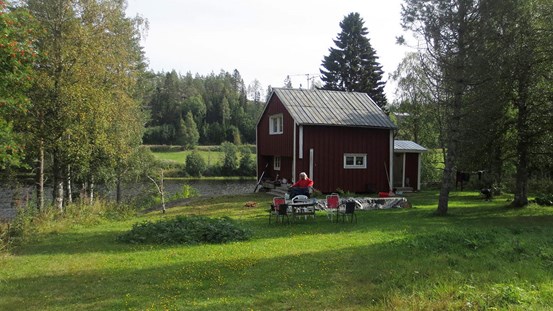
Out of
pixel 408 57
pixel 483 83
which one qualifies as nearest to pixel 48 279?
pixel 483 83

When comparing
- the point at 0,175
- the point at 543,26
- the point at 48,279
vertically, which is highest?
the point at 543,26

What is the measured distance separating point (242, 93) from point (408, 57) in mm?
67206

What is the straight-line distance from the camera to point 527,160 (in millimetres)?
16578

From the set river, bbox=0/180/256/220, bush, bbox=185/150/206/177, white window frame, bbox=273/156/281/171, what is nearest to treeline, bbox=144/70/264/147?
bush, bbox=185/150/206/177

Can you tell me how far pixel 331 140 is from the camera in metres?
22.7

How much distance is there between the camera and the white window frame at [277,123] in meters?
24.4

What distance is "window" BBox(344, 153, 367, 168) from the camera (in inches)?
917

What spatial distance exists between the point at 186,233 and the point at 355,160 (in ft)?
47.9

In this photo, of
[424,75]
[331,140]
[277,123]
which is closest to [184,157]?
[277,123]

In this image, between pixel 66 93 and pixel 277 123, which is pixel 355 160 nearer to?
pixel 277 123

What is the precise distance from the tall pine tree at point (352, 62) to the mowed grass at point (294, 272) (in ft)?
113

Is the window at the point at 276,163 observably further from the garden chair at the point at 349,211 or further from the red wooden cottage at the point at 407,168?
the garden chair at the point at 349,211

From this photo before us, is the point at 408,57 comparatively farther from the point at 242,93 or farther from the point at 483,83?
the point at 242,93

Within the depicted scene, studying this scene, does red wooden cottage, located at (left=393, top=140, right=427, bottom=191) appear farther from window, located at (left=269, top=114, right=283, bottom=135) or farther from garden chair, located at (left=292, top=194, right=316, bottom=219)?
garden chair, located at (left=292, top=194, right=316, bottom=219)
